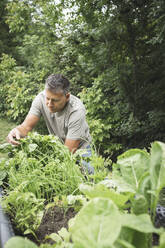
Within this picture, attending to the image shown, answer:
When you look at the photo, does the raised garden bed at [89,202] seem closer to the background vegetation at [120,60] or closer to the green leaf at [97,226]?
the green leaf at [97,226]

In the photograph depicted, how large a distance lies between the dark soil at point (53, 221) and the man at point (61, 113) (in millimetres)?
1051

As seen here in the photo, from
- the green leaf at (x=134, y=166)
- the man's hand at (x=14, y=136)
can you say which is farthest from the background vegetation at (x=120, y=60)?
the green leaf at (x=134, y=166)

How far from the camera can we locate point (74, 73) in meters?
4.94

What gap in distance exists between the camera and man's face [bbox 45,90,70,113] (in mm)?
2170

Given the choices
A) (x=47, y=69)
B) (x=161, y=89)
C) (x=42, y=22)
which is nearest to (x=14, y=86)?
(x=47, y=69)

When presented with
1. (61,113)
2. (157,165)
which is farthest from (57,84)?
(157,165)

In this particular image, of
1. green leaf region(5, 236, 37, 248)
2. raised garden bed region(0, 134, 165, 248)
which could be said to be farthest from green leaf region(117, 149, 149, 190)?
green leaf region(5, 236, 37, 248)

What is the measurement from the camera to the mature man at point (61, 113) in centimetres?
219

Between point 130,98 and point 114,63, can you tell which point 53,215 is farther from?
point 114,63

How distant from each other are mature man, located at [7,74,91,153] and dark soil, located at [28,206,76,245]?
107 cm

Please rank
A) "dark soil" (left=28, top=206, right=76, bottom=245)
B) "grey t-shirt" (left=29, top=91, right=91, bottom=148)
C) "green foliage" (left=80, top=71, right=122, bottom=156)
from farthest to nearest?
"green foliage" (left=80, top=71, right=122, bottom=156)
"grey t-shirt" (left=29, top=91, right=91, bottom=148)
"dark soil" (left=28, top=206, right=76, bottom=245)

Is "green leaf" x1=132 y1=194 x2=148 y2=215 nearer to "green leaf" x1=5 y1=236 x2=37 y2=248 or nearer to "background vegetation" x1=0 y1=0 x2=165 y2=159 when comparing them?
"green leaf" x1=5 y1=236 x2=37 y2=248

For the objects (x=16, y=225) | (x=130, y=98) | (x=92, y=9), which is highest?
(x=92, y=9)

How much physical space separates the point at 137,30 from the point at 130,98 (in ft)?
3.06
